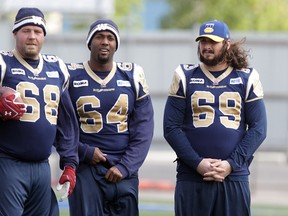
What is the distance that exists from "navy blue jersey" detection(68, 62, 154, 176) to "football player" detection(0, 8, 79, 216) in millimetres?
287

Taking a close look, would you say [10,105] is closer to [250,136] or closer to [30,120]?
[30,120]

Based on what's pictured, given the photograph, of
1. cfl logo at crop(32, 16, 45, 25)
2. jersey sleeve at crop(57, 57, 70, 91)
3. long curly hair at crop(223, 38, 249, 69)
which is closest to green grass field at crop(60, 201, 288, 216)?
jersey sleeve at crop(57, 57, 70, 91)

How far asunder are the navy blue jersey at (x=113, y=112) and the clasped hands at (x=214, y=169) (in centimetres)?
64

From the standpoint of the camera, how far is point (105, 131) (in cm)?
890

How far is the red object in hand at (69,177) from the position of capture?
28.0 feet

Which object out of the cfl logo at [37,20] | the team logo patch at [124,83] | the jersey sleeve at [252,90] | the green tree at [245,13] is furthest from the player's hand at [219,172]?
the green tree at [245,13]

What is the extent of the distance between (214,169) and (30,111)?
5.34ft

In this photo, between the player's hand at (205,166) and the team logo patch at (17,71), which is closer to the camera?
the team logo patch at (17,71)

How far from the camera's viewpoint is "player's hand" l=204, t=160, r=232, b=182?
8.64 m

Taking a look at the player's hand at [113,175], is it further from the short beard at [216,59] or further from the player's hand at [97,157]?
the short beard at [216,59]

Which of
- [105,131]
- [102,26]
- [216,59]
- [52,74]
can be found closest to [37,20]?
[52,74]

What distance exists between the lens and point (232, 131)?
8.76 meters

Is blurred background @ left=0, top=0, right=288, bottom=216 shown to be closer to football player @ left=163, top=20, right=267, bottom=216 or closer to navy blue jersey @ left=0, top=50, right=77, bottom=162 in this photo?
football player @ left=163, top=20, right=267, bottom=216

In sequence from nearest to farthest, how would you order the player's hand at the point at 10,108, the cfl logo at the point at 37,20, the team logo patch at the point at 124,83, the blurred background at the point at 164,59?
the player's hand at the point at 10,108 < the cfl logo at the point at 37,20 < the team logo patch at the point at 124,83 < the blurred background at the point at 164,59
